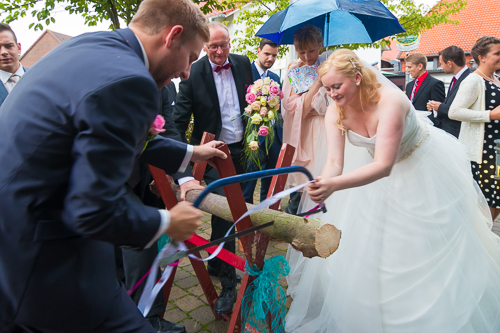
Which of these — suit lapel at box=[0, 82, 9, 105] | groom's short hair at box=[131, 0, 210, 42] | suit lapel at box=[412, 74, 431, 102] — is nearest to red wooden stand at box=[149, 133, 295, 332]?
groom's short hair at box=[131, 0, 210, 42]

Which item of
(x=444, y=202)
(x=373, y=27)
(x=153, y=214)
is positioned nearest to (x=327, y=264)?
(x=444, y=202)

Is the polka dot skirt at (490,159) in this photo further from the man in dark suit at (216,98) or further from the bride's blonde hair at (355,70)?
the man in dark suit at (216,98)

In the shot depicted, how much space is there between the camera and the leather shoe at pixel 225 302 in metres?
2.99

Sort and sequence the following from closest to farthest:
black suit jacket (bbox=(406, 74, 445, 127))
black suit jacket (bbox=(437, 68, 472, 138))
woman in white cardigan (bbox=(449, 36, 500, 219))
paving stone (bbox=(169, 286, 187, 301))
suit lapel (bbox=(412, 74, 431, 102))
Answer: paving stone (bbox=(169, 286, 187, 301)), woman in white cardigan (bbox=(449, 36, 500, 219)), black suit jacket (bbox=(437, 68, 472, 138)), black suit jacket (bbox=(406, 74, 445, 127)), suit lapel (bbox=(412, 74, 431, 102))

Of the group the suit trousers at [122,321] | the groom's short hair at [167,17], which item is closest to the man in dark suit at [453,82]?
the groom's short hair at [167,17]

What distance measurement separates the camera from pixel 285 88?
448 centimetres

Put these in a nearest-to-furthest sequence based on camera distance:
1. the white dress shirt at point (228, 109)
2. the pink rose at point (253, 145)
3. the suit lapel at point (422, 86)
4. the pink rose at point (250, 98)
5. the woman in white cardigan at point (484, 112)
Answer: the pink rose at point (253, 145) → the pink rose at point (250, 98) → the white dress shirt at point (228, 109) → the woman in white cardigan at point (484, 112) → the suit lapel at point (422, 86)

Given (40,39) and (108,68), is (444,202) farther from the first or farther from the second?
(40,39)

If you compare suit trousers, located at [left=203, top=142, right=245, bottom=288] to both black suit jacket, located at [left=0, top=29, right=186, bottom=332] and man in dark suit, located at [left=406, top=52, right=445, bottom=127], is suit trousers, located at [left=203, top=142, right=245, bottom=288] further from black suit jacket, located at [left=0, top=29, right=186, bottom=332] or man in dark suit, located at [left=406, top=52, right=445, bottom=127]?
man in dark suit, located at [left=406, top=52, right=445, bottom=127]

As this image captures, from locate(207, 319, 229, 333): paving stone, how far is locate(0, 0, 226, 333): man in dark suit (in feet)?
5.37

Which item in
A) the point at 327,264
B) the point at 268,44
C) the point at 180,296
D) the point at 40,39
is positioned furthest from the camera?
the point at 40,39

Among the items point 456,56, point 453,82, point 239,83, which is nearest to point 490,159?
point 453,82

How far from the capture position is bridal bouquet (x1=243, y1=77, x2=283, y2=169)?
3707 millimetres

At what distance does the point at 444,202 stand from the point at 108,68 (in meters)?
2.52
